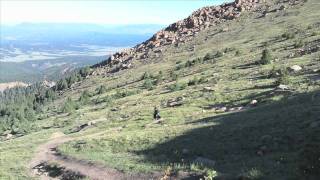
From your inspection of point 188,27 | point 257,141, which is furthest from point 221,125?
point 188,27

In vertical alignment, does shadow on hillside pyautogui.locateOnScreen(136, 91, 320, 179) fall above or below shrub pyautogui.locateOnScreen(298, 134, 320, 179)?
below

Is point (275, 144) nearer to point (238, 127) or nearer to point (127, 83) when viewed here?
point (238, 127)

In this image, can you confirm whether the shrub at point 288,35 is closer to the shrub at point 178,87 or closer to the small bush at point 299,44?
the small bush at point 299,44

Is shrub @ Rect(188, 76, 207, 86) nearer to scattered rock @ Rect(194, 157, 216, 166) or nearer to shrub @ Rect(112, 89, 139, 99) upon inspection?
shrub @ Rect(112, 89, 139, 99)

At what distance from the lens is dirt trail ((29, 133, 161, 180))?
106ft

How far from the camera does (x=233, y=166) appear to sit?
92.0 ft

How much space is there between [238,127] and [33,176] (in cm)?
1713

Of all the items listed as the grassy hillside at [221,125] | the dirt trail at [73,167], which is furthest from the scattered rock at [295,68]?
the dirt trail at [73,167]

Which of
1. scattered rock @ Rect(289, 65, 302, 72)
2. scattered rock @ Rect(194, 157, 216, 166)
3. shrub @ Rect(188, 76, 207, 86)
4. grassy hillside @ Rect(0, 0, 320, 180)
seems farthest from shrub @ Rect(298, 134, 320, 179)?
shrub @ Rect(188, 76, 207, 86)

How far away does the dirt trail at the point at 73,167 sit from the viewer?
32250 mm

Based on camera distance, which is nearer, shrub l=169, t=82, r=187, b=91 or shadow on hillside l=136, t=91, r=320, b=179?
shadow on hillside l=136, t=91, r=320, b=179

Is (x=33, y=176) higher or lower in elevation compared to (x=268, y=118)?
lower

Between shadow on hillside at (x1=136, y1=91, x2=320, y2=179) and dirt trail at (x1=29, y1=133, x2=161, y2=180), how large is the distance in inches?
105

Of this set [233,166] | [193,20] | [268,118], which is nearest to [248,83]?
[268,118]
